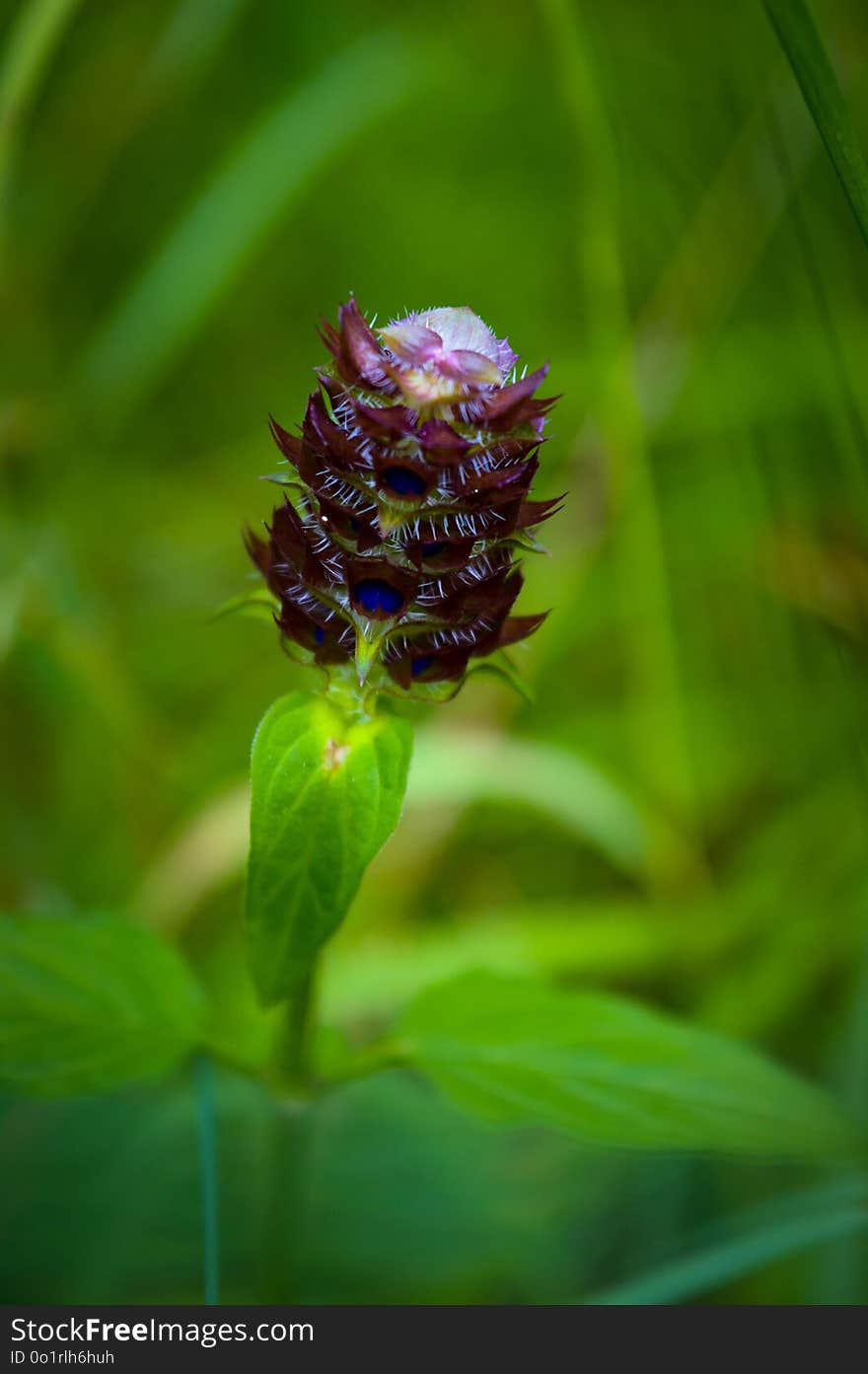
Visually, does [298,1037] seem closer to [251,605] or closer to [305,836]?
[305,836]

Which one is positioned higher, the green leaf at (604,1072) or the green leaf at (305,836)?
the green leaf at (305,836)

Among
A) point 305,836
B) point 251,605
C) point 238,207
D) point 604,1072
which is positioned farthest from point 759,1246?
point 238,207

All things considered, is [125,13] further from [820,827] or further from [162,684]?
[820,827]

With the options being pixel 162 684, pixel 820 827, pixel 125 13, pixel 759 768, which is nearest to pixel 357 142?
pixel 125 13

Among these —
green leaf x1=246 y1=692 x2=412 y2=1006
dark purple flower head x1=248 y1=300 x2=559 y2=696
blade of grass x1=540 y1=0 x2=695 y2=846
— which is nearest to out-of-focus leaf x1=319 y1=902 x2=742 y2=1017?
blade of grass x1=540 y1=0 x2=695 y2=846

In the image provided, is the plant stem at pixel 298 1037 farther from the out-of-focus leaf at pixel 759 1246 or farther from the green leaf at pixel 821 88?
the green leaf at pixel 821 88

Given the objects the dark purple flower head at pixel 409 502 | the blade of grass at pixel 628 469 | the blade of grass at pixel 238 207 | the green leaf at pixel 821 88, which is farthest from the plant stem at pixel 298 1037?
the blade of grass at pixel 238 207
